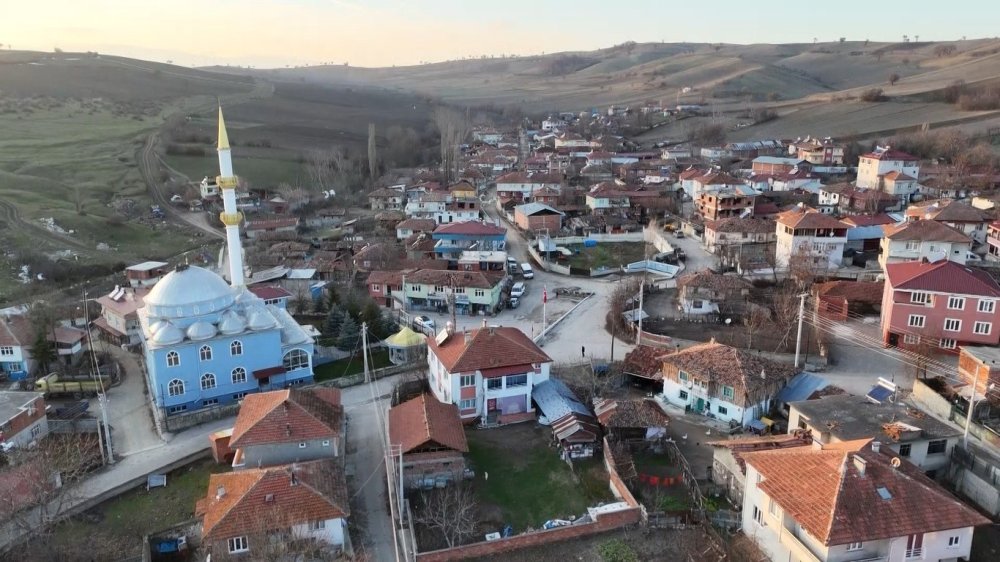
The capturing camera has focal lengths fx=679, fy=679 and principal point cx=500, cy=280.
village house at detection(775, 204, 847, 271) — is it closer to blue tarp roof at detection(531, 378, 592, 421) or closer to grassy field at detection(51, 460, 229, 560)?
blue tarp roof at detection(531, 378, 592, 421)

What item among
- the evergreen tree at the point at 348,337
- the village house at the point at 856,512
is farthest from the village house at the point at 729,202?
the village house at the point at 856,512

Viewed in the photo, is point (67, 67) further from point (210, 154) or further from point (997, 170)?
point (997, 170)

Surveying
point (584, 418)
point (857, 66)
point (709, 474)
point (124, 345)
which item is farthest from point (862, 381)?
point (857, 66)

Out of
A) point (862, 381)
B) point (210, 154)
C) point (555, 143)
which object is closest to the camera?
point (862, 381)

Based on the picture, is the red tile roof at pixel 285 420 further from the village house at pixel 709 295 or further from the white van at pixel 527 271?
the white van at pixel 527 271

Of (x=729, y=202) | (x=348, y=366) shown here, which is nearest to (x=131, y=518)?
(x=348, y=366)
